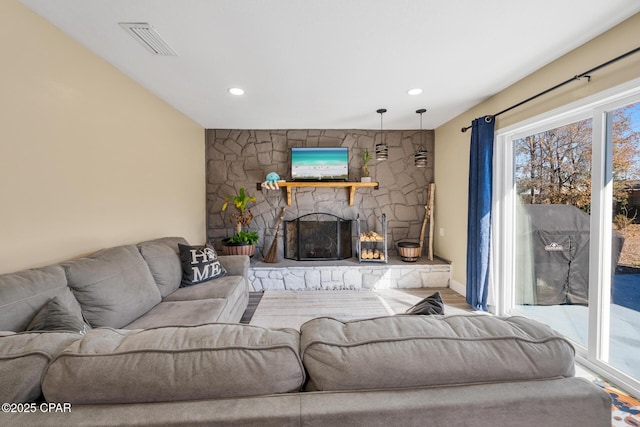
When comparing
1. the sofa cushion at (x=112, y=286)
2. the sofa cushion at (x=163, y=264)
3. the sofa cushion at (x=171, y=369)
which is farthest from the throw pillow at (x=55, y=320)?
the sofa cushion at (x=163, y=264)

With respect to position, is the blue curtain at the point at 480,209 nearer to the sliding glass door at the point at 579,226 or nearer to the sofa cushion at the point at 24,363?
the sliding glass door at the point at 579,226

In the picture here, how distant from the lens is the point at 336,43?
1938 millimetres

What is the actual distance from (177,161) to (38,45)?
174cm

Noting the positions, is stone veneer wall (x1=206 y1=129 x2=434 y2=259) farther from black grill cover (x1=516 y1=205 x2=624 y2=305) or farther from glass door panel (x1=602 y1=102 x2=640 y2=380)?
glass door panel (x1=602 y1=102 x2=640 y2=380)

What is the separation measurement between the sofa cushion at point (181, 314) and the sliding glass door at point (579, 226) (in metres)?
2.86

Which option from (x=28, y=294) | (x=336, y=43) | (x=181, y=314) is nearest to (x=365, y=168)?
(x=336, y=43)

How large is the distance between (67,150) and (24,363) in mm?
1827

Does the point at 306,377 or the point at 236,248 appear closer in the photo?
the point at 306,377

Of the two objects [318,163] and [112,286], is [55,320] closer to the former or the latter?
[112,286]

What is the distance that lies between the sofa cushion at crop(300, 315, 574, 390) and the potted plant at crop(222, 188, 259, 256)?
121 inches

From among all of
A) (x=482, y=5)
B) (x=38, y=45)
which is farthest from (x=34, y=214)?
(x=482, y=5)

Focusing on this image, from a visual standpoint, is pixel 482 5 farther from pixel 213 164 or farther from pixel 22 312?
pixel 213 164

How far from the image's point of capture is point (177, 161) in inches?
133

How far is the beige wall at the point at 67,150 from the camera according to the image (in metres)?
1.56
